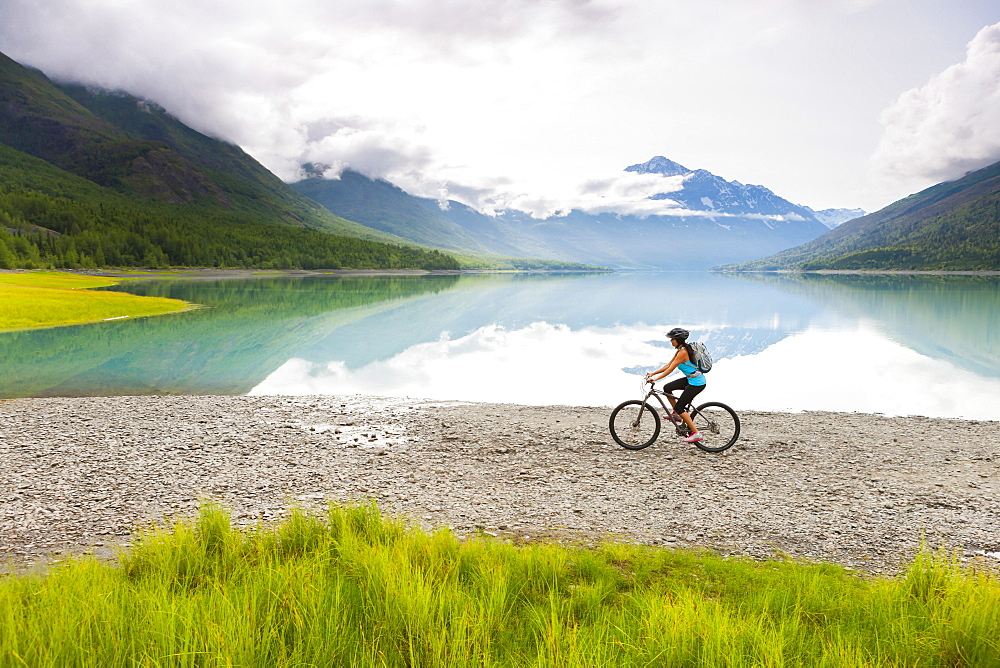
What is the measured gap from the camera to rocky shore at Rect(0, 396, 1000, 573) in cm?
846

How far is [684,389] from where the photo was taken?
40.7ft

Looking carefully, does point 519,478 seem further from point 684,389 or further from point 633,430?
point 684,389

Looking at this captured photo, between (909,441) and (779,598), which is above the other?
(779,598)

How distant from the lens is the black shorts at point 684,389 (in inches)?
482

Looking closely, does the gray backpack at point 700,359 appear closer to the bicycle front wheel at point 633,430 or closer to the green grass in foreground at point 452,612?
the bicycle front wheel at point 633,430

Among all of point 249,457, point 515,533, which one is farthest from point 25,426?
point 515,533

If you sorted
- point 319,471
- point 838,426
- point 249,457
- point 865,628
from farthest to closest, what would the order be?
point 838,426 → point 249,457 → point 319,471 → point 865,628

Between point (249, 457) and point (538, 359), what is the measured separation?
912 inches

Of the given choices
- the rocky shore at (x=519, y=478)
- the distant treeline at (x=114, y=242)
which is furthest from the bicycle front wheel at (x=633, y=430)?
the distant treeline at (x=114, y=242)

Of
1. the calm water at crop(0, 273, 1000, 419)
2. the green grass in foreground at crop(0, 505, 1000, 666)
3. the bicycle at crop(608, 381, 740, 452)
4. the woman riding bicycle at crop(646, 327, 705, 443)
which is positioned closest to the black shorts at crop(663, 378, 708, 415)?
the woman riding bicycle at crop(646, 327, 705, 443)

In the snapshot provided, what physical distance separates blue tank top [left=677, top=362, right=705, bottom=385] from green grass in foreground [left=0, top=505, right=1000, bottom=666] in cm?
568

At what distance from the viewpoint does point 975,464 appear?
12383mm

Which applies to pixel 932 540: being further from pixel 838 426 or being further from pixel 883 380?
pixel 883 380

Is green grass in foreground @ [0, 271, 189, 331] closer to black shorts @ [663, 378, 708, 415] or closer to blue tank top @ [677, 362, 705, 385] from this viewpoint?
black shorts @ [663, 378, 708, 415]
